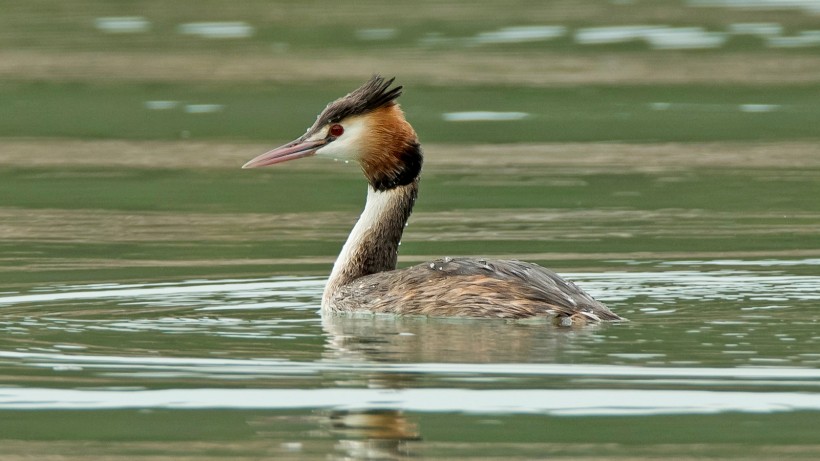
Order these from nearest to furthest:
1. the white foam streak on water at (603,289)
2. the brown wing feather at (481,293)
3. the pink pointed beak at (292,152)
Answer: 1. the brown wing feather at (481,293)
2. the white foam streak on water at (603,289)
3. the pink pointed beak at (292,152)

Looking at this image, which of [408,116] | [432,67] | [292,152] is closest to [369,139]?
[292,152]

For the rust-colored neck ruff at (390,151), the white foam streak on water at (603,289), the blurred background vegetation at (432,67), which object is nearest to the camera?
the white foam streak on water at (603,289)

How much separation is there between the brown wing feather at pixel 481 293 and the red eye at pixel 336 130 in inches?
43.5

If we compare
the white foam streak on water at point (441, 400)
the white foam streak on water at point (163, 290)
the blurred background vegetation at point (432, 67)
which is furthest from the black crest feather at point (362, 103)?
the blurred background vegetation at point (432, 67)

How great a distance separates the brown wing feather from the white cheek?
990 mm

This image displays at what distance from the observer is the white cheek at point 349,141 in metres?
12.3

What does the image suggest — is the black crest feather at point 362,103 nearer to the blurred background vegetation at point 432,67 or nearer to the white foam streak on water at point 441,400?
the white foam streak on water at point 441,400

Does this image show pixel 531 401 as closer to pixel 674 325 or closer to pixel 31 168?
pixel 674 325

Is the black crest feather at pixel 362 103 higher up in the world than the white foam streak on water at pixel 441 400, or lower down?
higher up

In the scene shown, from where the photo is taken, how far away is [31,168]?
60.6ft

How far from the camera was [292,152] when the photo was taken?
12.5 metres

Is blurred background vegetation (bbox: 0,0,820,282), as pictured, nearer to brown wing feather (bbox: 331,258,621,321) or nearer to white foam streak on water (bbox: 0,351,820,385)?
brown wing feather (bbox: 331,258,621,321)

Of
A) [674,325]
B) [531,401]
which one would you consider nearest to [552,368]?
[531,401]

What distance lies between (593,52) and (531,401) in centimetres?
1667
